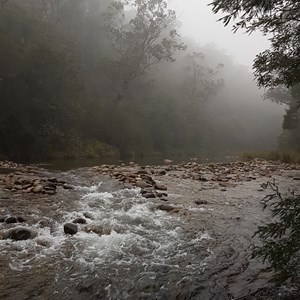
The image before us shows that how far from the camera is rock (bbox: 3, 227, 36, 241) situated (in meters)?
5.14

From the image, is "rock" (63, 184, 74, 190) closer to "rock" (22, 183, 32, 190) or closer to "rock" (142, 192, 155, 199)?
"rock" (22, 183, 32, 190)

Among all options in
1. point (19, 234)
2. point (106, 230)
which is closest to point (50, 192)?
point (106, 230)

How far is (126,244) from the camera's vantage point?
17.4 ft

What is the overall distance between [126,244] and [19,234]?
1.70 m

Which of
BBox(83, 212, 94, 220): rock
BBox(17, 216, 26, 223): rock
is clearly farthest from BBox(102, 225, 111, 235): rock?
BBox(17, 216, 26, 223): rock

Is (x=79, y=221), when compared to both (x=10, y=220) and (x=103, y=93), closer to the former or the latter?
(x=10, y=220)

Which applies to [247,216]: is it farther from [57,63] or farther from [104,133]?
[104,133]

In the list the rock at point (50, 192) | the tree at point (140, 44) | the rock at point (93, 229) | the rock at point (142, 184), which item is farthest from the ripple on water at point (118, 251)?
the tree at point (140, 44)

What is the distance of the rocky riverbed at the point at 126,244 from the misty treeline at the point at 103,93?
10725 millimetres

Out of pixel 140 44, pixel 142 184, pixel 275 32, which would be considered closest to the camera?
pixel 275 32

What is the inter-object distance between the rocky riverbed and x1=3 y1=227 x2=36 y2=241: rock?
0.05ft

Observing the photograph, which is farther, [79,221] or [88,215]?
[88,215]

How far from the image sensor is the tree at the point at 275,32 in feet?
13.7

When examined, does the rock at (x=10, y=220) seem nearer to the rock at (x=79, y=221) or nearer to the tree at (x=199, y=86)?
the rock at (x=79, y=221)
